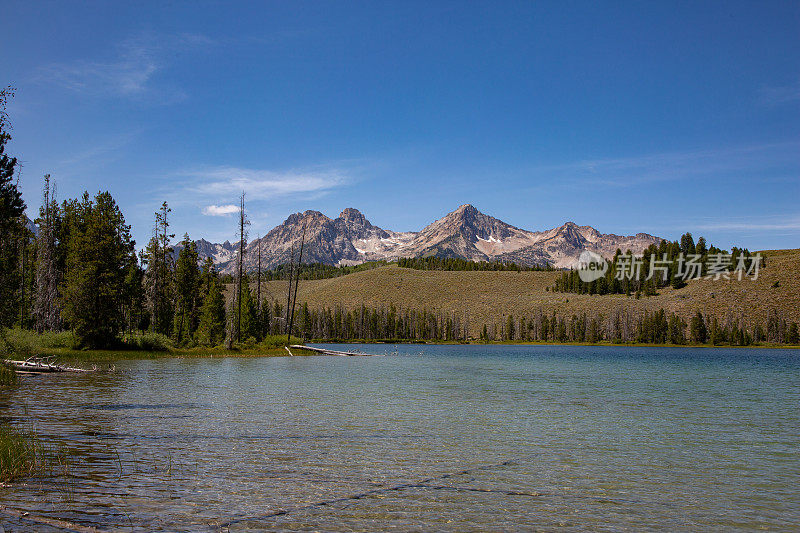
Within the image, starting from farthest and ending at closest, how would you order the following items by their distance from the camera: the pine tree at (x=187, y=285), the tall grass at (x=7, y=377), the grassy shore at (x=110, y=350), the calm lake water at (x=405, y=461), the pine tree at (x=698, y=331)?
the pine tree at (x=698, y=331), the pine tree at (x=187, y=285), the grassy shore at (x=110, y=350), the tall grass at (x=7, y=377), the calm lake water at (x=405, y=461)

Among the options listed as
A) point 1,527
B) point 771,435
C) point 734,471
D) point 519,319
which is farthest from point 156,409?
point 519,319

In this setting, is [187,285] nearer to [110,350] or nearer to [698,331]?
[110,350]

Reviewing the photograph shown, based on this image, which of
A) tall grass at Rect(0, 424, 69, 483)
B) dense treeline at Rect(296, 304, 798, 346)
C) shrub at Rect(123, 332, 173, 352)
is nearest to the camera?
tall grass at Rect(0, 424, 69, 483)

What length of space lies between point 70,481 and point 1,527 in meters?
2.88

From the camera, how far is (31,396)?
23016mm

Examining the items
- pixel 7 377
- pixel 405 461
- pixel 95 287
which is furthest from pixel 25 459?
pixel 95 287

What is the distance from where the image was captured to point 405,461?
1377 cm

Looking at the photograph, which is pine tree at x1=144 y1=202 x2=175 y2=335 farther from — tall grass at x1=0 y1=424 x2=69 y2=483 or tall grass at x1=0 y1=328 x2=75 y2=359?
tall grass at x1=0 y1=424 x2=69 y2=483

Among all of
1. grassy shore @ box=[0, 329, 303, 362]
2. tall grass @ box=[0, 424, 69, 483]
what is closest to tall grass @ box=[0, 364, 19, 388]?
grassy shore @ box=[0, 329, 303, 362]

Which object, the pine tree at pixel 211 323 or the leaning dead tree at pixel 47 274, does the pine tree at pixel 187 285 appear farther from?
the leaning dead tree at pixel 47 274

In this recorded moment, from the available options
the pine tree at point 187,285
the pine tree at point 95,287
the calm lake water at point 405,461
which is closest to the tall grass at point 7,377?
the calm lake water at point 405,461

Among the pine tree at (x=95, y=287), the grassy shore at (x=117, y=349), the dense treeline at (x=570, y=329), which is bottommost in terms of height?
the dense treeline at (x=570, y=329)

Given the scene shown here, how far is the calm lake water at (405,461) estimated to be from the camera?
949cm

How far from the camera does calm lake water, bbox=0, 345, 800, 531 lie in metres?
9.49
